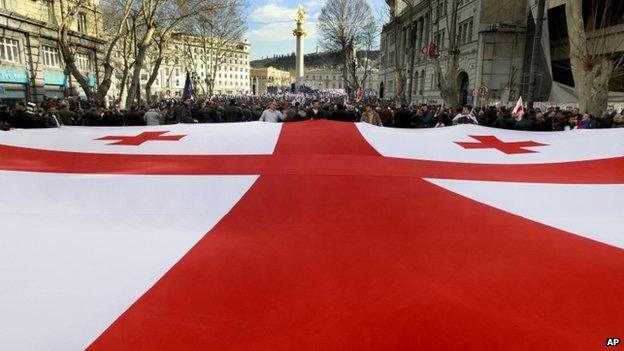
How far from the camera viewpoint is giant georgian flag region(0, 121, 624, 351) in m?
1.80

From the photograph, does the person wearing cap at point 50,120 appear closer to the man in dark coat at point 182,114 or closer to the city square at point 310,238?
the city square at point 310,238

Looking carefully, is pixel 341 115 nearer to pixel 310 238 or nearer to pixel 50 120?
pixel 50 120

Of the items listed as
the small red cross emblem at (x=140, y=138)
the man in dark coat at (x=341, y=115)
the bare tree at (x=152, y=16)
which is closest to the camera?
the small red cross emblem at (x=140, y=138)

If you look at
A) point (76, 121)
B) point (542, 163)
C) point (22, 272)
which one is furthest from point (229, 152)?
point (76, 121)

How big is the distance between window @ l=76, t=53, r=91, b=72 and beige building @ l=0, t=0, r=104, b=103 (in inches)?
13.6

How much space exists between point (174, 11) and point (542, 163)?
23.7 meters

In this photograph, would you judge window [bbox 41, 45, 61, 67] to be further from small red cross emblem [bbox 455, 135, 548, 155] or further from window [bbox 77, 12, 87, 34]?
small red cross emblem [bbox 455, 135, 548, 155]

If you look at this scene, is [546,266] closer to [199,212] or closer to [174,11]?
[199,212]

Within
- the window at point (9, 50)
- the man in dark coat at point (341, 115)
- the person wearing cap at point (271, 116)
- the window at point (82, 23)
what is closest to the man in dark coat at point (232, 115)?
the man in dark coat at point (341, 115)

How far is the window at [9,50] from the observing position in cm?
2558

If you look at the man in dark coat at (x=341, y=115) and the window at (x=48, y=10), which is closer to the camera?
the man in dark coat at (x=341, y=115)

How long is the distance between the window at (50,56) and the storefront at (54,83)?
635mm

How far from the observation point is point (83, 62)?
37.3m

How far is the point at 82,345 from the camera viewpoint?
67.8 inches
